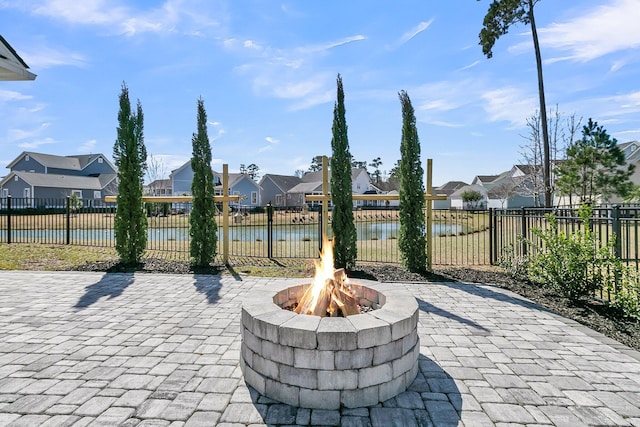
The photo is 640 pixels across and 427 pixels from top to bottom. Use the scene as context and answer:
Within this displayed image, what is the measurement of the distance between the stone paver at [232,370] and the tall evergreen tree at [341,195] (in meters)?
2.88

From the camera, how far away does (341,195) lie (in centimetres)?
812

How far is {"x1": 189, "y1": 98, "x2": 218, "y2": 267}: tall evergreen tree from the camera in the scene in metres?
8.68

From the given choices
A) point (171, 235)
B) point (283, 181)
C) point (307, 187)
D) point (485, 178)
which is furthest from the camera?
point (485, 178)

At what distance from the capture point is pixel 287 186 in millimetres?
47062

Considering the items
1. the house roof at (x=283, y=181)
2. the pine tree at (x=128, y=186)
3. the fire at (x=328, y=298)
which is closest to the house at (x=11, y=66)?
the pine tree at (x=128, y=186)

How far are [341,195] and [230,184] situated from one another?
33.8 metres

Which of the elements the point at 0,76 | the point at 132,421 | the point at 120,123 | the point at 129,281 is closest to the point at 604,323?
the point at 132,421

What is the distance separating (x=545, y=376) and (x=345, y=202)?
5487 millimetres

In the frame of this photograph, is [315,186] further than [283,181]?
No

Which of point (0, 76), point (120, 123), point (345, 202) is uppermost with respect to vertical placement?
point (0, 76)

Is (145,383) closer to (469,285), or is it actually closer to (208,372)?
(208,372)

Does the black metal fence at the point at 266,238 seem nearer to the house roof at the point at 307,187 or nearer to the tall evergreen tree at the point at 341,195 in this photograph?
the tall evergreen tree at the point at 341,195

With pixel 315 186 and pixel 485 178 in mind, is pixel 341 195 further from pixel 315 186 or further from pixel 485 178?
pixel 485 178

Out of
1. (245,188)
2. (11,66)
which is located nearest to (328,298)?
(11,66)
